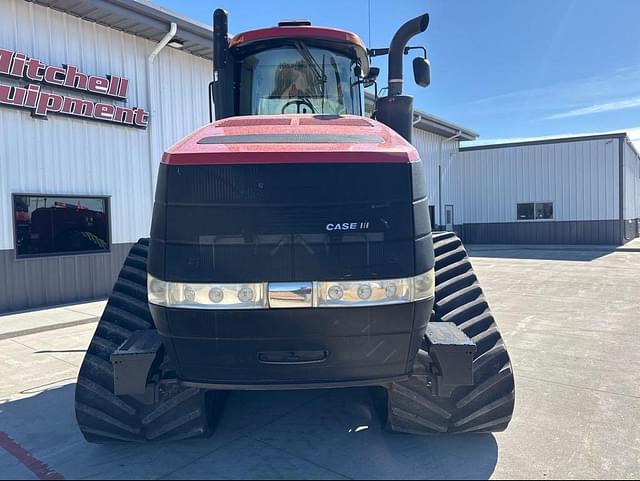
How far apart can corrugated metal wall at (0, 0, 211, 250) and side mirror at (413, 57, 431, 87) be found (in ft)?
25.2

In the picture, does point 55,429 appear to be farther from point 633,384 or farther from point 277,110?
point 633,384

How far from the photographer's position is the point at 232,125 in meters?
3.35

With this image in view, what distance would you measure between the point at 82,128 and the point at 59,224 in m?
2.05

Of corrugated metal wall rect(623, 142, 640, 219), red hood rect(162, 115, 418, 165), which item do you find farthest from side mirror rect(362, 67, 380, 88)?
corrugated metal wall rect(623, 142, 640, 219)

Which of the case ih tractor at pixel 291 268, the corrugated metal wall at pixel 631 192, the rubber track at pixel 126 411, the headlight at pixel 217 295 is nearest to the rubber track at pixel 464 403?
the case ih tractor at pixel 291 268

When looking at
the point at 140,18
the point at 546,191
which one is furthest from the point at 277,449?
the point at 546,191

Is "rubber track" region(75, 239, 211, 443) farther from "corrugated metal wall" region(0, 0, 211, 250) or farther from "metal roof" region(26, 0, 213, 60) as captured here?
"metal roof" region(26, 0, 213, 60)

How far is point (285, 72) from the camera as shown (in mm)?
4094

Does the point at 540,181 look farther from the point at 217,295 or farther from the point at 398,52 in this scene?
the point at 217,295

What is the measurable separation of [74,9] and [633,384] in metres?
10.8

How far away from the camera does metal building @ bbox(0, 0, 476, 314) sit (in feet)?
28.3

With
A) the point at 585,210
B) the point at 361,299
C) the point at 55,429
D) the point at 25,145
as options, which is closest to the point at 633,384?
the point at 361,299

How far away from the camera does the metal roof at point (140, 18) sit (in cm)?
902

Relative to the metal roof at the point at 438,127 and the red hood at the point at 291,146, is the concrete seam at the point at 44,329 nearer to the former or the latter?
the red hood at the point at 291,146
